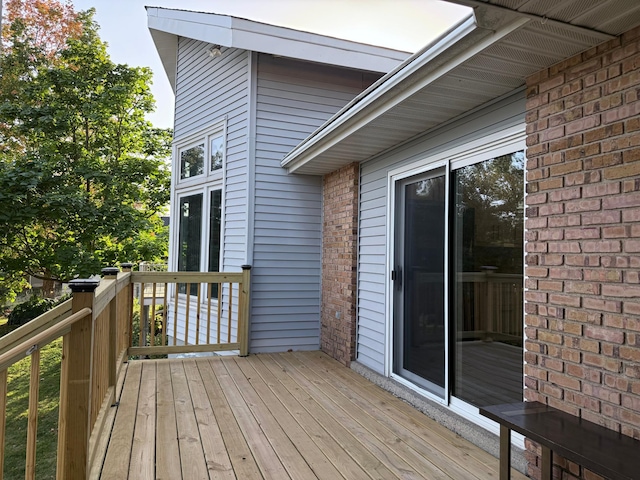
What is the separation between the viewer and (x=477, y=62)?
2215 millimetres

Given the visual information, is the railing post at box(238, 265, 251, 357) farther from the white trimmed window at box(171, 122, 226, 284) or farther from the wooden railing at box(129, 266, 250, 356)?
the white trimmed window at box(171, 122, 226, 284)

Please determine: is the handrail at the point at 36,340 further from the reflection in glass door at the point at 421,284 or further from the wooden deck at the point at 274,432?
the reflection in glass door at the point at 421,284

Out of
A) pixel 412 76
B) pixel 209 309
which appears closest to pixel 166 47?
pixel 209 309

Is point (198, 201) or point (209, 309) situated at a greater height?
point (198, 201)

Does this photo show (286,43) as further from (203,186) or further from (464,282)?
(464,282)

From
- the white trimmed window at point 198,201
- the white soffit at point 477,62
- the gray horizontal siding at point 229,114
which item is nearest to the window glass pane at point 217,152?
the white trimmed window at point 198,201

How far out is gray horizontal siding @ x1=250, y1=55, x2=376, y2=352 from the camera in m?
5.18

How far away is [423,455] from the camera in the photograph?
2.55m

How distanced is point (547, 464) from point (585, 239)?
1.09 m

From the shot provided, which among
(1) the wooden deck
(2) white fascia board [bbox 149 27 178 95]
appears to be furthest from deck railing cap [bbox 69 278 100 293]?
(2) white fascia board [bbox 149 27 178 95]

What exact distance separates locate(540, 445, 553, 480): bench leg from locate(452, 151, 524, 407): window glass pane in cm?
53

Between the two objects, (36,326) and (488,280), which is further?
(488,280)

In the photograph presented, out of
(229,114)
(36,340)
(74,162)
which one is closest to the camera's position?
(36,340)

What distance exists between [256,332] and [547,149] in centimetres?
382
